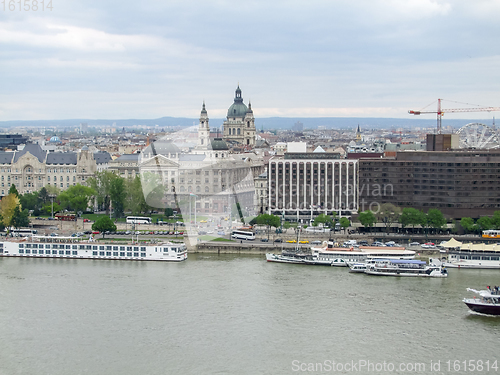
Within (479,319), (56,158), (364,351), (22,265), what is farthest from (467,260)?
(56,158)

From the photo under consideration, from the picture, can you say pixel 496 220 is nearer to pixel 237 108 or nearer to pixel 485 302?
pixel 485 302

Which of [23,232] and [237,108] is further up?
[237,108]

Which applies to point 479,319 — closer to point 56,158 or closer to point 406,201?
point 406,201

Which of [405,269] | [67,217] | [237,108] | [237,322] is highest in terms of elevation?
[237,108]

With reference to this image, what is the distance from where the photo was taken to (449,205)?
46.7 meters

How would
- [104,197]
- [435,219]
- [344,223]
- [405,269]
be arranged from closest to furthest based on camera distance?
[405,269]
[435,219]
[344,223]
[104,197]

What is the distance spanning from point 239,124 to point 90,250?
184 feet

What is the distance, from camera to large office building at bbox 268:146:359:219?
166 ft

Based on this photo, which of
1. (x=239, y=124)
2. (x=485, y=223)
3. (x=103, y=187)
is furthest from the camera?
(x=239, y=124)

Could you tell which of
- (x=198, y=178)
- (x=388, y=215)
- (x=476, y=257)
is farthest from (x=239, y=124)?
(x=476, y=257)

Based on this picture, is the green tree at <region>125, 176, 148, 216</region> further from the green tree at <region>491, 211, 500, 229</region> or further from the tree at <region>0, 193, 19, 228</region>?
the green tree at <region>491, 211, 500, 229</region>

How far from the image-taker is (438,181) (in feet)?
155

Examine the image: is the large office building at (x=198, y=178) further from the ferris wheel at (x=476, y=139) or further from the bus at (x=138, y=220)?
the ferris wheel at (x=476, y=139)

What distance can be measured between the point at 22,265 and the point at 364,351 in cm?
1957
